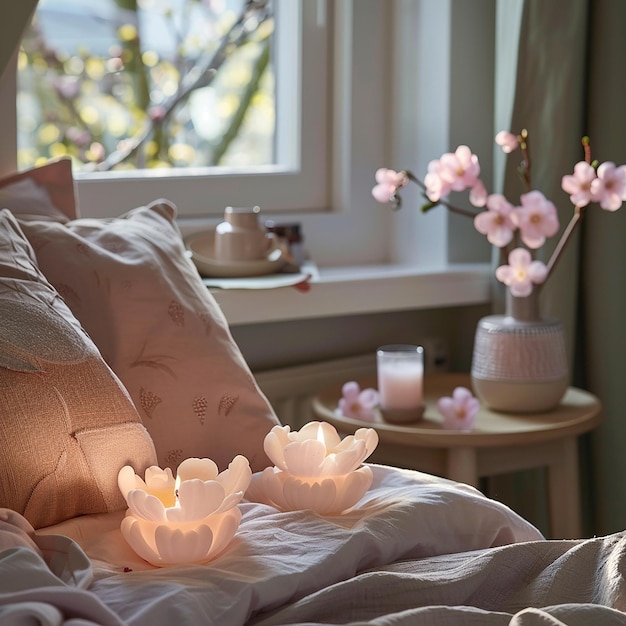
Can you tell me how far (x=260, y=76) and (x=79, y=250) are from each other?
3.67ft

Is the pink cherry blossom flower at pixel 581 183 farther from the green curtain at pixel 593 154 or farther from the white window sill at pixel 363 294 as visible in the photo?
the white window sill at pixel 363 294

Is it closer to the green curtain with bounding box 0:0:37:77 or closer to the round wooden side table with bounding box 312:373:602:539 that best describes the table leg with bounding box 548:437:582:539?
the round wooden side table with bounding box 312:373:602:539

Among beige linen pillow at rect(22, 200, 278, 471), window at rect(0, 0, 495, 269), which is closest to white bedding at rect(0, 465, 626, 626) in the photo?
beige linen pillow at rect(22, 200, 278, 471)

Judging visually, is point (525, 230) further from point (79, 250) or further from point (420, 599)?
point (420, 599)

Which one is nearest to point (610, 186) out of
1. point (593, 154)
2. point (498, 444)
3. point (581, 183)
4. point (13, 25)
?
point (581, 183)

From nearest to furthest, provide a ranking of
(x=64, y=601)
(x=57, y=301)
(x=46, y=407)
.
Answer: (x=64, y=601) → (x=46, y=407) → (x=57, y=301)

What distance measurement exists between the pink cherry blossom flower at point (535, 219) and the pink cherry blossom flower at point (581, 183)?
0.04m

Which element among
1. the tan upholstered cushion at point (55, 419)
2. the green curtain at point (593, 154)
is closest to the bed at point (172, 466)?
the tan upholstered cushion at point (55, 419)

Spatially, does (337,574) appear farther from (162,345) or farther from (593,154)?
(593,154)

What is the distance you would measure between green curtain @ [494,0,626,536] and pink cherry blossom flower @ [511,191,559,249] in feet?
0.96

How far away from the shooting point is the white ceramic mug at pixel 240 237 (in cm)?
186

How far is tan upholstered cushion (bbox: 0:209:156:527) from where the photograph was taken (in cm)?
100

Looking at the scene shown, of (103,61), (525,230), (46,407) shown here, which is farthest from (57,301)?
(103,61)

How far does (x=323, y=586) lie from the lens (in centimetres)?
94
